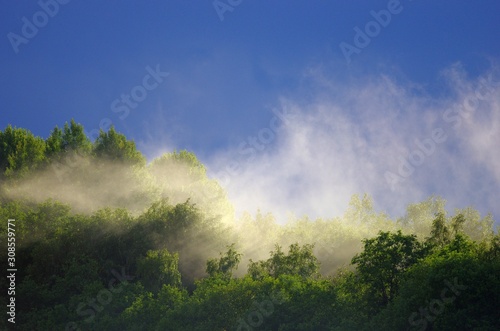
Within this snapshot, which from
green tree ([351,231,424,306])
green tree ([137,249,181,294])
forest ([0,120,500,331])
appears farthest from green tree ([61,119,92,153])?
green tree ([351,231,424,306])

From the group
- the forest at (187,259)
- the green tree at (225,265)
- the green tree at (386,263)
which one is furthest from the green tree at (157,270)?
the green tree at (386,263)

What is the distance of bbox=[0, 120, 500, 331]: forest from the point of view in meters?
38.7

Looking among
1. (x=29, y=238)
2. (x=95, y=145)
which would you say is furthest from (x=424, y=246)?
(x=95, y=145)

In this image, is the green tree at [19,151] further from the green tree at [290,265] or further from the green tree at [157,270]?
the green tree at [290,265]

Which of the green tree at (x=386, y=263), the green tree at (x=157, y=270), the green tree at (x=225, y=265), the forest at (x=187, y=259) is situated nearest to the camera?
the forest at (x=187, y=259)

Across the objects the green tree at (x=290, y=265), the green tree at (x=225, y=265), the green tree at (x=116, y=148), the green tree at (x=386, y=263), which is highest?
the green tree at (x=116, y=148)

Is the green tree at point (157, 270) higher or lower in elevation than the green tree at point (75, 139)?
lower

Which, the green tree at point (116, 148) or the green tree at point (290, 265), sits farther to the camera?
the green tree at point (116, 148)

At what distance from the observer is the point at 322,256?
81250 mm

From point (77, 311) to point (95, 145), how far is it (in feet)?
123

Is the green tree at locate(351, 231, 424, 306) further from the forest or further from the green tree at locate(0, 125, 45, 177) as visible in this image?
the green tree at locate(0, 125, 45, 177)

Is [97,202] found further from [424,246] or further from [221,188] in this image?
[424,246]

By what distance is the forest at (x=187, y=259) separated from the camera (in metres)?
38.7

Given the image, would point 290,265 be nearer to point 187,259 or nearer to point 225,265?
point 225,265
